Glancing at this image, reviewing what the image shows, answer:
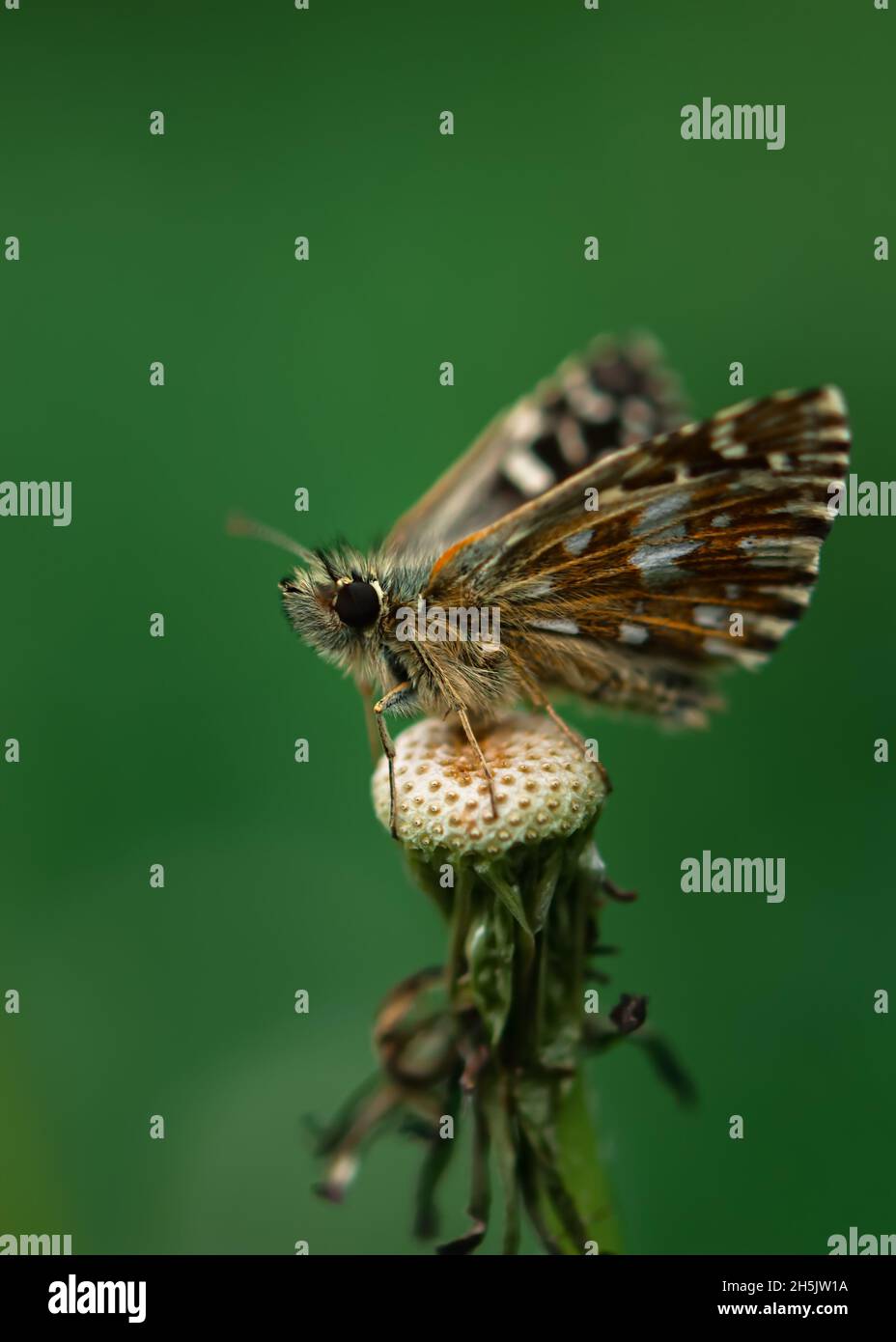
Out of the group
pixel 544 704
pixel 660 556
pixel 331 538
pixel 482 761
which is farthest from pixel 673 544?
pixel 331 538

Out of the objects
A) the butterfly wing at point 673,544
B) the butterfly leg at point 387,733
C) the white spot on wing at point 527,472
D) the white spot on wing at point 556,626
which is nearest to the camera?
the butterfly leg at point 387,733

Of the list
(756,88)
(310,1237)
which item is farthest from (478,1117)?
(756,88)

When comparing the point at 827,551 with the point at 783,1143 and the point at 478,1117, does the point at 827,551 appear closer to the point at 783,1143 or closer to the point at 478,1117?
the point at 783,1143

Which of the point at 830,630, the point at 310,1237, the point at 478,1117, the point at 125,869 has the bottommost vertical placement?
the point at 310,1237

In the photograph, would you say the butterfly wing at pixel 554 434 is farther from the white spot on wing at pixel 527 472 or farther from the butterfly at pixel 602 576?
the butterfly at pixel 602 576

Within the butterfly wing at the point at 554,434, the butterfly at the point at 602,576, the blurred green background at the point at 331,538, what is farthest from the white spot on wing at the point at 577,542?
the blurred green background at the point at 331,538

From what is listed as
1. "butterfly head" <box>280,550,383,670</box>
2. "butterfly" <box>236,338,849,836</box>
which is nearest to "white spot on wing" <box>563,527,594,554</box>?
"butterfly" <box>236,338,849,836</box>
